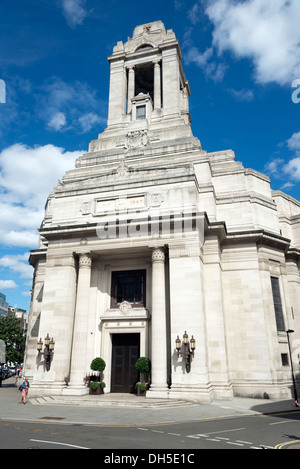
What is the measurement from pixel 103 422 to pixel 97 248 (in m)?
13.9

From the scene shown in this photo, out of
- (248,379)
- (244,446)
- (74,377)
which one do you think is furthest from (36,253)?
(244,446)

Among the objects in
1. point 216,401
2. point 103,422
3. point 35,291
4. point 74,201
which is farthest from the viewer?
point 35,291

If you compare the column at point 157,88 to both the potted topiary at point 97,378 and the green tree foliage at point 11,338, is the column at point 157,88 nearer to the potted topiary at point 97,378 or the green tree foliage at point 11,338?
the potted topiary at point 97,378

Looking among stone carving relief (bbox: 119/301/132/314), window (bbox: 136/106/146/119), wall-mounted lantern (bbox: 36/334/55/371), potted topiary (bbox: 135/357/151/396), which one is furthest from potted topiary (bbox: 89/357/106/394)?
window (bbox: 136/106/146/119)

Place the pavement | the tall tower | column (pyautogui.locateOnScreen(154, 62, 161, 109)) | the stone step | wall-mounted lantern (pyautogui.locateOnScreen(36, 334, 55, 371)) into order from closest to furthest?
1. the pavement
2. the stone step
3. wall-mounted lantern (pyautogui.locateOnScreen(36, 334, 55, 371))
4. the tall tower
5. column (pyautogui.locateOnScreen(154, 62, 161, 109))

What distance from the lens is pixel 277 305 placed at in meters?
29.5

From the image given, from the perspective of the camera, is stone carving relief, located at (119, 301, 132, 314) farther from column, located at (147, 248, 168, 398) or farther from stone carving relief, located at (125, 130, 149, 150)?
stone carving relief, located at (125, 130, 149, 150)

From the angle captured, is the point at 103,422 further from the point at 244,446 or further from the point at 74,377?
the point at 74,377

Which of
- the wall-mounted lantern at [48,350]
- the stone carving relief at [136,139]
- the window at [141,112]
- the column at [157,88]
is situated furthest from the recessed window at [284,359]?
the column at [157,88]

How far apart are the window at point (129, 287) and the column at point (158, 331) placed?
314 centimetres

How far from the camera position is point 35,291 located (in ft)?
117

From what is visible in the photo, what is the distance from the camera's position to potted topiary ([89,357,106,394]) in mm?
24078

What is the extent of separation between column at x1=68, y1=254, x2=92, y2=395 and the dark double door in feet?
8.47

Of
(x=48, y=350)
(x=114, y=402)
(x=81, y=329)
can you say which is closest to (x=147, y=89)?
(x=81, y=329)
